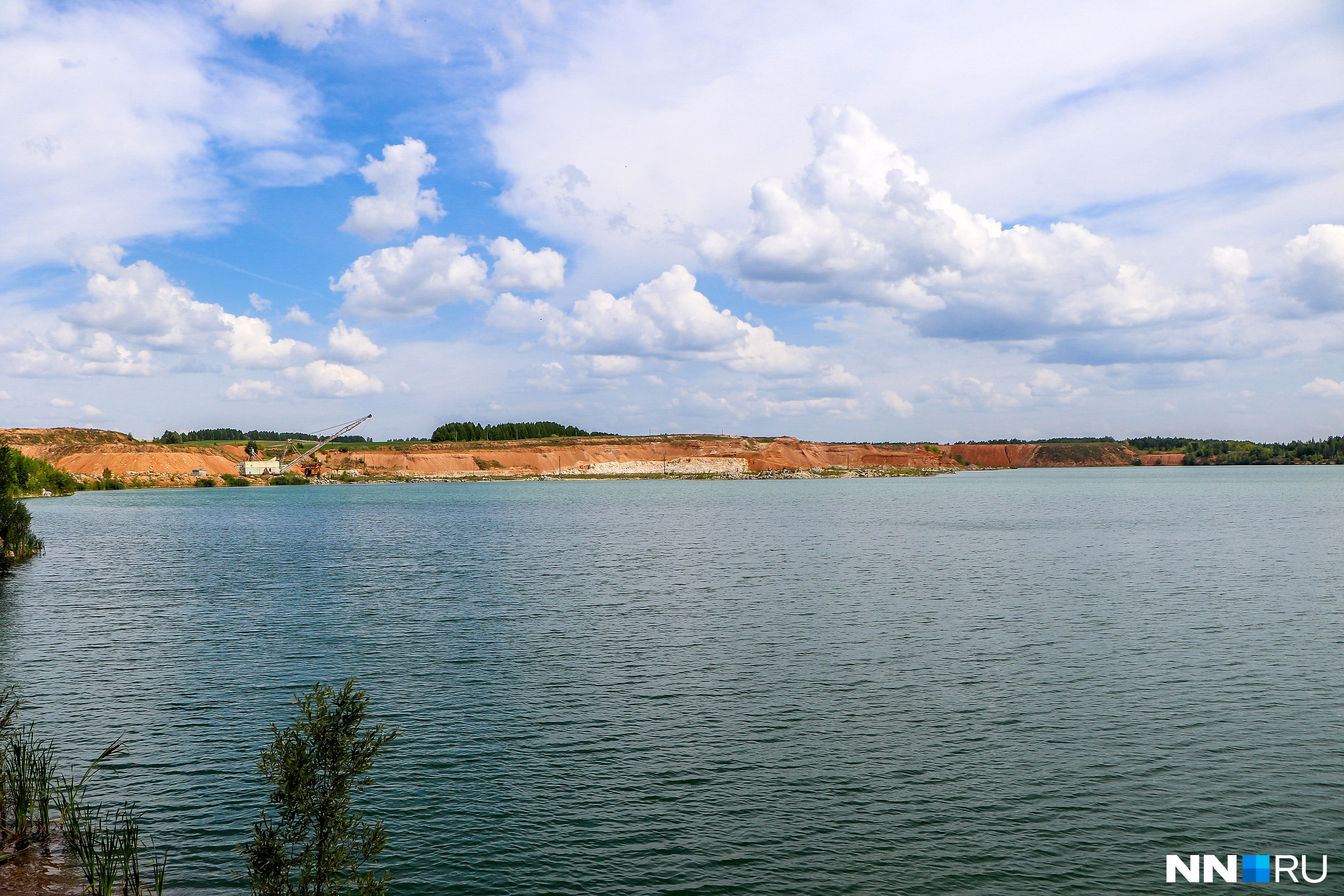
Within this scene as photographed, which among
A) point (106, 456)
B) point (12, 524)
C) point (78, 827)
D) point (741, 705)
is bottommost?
point (741, 705)

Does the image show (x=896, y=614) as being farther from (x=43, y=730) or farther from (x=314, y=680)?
(x=43, y=730)

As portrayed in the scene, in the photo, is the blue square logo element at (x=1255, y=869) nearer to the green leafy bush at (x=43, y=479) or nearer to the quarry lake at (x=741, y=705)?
the quarry lake at (x=741, y=705)

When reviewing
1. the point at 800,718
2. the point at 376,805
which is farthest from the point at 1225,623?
the point at 376,805

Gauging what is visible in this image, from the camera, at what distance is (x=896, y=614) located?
1272 inches

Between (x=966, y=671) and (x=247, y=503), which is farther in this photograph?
(x=247, y=503)

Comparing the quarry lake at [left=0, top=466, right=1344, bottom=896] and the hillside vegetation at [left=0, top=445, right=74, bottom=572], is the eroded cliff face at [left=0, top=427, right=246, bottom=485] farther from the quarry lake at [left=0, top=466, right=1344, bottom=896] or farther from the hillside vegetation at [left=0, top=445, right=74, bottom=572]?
the quarry lake at [left=0, top=466, right=1344, bottom=896]

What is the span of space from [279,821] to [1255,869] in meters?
16.1

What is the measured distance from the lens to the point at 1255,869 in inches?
507

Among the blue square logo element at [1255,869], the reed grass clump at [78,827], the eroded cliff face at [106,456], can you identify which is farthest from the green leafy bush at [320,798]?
the eroded cliff face at [106,456]

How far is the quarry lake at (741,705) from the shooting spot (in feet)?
44.0

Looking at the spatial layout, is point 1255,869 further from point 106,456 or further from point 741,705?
point 106,456

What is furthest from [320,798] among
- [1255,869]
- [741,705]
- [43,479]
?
[43,479]

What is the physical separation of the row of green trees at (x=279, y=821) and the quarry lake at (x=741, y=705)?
23.3 inches

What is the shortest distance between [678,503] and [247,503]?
215ft
